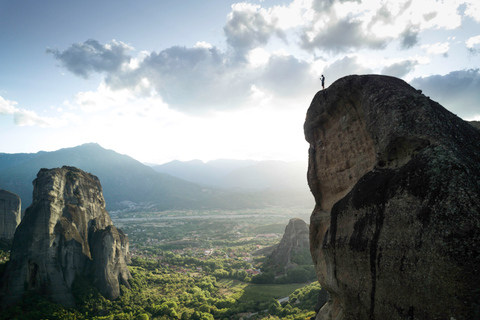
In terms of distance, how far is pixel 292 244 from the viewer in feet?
187

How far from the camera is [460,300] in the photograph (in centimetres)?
455

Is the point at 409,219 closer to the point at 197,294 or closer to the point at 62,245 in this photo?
the point at 62,245

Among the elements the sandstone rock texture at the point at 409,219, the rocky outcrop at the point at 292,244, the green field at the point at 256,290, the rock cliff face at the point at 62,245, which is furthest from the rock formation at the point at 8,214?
the sandstone rock texture at the point at 409,219

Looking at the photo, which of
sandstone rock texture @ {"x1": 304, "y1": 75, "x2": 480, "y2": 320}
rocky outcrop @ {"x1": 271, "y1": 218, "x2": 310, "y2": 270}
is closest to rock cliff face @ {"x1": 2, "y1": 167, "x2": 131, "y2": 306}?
sandstone rock texture @ {"x1": 304, "y1": 75, "x2": 480, "y2": 320}

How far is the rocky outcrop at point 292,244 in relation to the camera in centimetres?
5572

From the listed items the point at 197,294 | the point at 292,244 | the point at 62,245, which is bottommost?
the point at 197,294

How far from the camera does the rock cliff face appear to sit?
25203 millimetres

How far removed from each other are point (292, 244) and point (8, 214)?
5613 centimetres

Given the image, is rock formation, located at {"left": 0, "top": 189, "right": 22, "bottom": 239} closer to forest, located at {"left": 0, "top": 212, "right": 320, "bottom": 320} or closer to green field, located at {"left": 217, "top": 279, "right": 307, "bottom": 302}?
forest, located at {"left": 0, "top": 212, "right": 320, "bottom": 320}

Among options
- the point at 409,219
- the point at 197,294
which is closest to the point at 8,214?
the point at 197,294

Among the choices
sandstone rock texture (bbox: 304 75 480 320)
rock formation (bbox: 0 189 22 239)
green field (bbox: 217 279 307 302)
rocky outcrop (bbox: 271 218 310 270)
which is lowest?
green field (bbox: 217 279 307 302)

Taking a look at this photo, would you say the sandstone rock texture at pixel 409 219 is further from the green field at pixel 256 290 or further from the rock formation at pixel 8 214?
the rock formation at pixel 8 214

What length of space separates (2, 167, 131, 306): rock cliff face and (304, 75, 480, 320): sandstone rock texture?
30339mm

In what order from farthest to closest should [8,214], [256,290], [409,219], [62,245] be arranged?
[256,290], [8,214], [62,245], [409,219]
